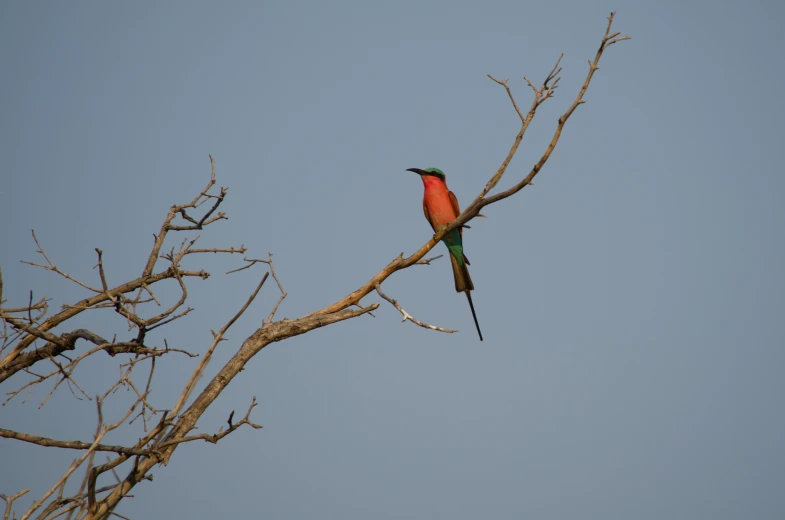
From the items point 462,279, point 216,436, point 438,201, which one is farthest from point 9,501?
point 438,201

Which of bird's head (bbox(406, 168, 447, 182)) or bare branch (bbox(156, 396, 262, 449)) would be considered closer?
bare branch (bbox(156, 396, 262, 449))

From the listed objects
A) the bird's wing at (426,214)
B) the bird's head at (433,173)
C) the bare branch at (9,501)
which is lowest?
the bare branch at (9,501)

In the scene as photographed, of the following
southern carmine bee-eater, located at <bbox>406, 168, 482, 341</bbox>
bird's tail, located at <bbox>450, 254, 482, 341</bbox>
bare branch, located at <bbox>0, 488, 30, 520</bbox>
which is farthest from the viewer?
southern carmine bee-eater, located at <bbox>406, 168, 482, 341</bbox>

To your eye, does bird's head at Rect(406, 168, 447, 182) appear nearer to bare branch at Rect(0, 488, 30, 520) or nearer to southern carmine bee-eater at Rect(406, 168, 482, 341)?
southern carmine bee-eater at Rect(406, 168, 482, 341)

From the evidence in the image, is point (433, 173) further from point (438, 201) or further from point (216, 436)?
point (216, 436)

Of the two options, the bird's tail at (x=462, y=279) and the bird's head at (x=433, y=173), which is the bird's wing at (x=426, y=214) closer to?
the bird's head at (x=433, y=173)

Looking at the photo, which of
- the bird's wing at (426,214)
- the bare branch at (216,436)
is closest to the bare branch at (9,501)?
the bare branch at (216,436)

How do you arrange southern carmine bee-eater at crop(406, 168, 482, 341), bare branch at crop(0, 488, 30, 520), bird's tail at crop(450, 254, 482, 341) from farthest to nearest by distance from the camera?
southern carmine bee-eater at crop(406, 168, 482, 341), bird's tail at crop(450, 254, 482, 341), bare branch at crop(0, 488, 30, 520)

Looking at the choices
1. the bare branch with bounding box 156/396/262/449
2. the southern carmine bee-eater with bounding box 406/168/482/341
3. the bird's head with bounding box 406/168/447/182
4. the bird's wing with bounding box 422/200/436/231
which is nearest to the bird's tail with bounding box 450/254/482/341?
the southern carmine bee-eater with bounding box 406/168/482/341

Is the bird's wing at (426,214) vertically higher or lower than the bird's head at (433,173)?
lower

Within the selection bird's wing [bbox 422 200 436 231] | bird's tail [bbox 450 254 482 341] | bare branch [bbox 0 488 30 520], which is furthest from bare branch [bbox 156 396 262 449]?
bird's wing [bbox 422 200 436 231]

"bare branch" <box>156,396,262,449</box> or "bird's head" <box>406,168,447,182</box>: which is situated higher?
"bird's head" <box>406,168,447,182</box>

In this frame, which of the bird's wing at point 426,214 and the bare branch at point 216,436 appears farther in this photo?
the bird's wing at point 426,214

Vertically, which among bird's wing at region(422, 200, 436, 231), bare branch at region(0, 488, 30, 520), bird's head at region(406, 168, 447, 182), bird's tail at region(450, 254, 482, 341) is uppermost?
bird's head at region(406, 168, 447, 182)
